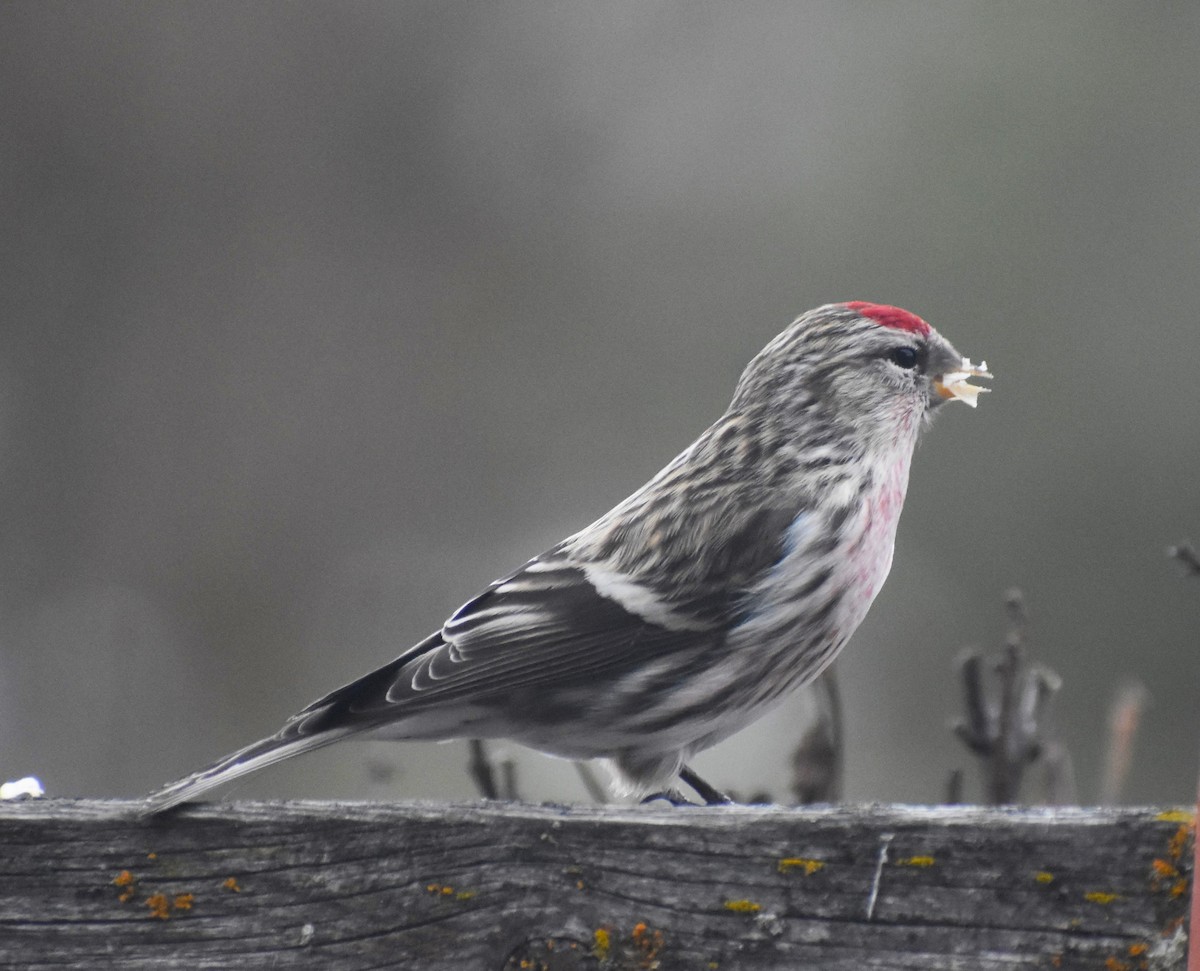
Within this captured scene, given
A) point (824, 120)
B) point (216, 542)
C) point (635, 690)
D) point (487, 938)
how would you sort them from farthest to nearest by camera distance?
1. point (824, 120)
2. point (216, 542)
3. point (635, 690)
4. point (487, 938)

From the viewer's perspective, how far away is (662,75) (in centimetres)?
649

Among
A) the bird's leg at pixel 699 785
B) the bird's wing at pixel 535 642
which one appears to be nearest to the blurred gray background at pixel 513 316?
the bird's leg at pixel 699 785

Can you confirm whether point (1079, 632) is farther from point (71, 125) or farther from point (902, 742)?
point (71, 125)

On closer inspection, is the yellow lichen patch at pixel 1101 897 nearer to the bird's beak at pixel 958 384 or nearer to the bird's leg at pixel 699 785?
the bird's leg at pixel 699 785

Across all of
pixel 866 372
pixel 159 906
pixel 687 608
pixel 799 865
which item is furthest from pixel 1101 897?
pixel 866 372

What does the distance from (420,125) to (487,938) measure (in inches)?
209

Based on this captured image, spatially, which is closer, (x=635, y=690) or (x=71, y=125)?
(x=635, y=690)

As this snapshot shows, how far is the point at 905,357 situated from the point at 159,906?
1.74 metres

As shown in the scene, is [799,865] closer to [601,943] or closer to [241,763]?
[601,943]

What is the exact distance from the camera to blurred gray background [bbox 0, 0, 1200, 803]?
17.6 feet

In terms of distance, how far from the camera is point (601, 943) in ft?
4.92

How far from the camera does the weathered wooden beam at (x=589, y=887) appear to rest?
1.45 m

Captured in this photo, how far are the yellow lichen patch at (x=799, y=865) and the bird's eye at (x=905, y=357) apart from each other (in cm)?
149

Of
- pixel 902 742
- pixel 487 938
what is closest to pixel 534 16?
pixel 902 742
